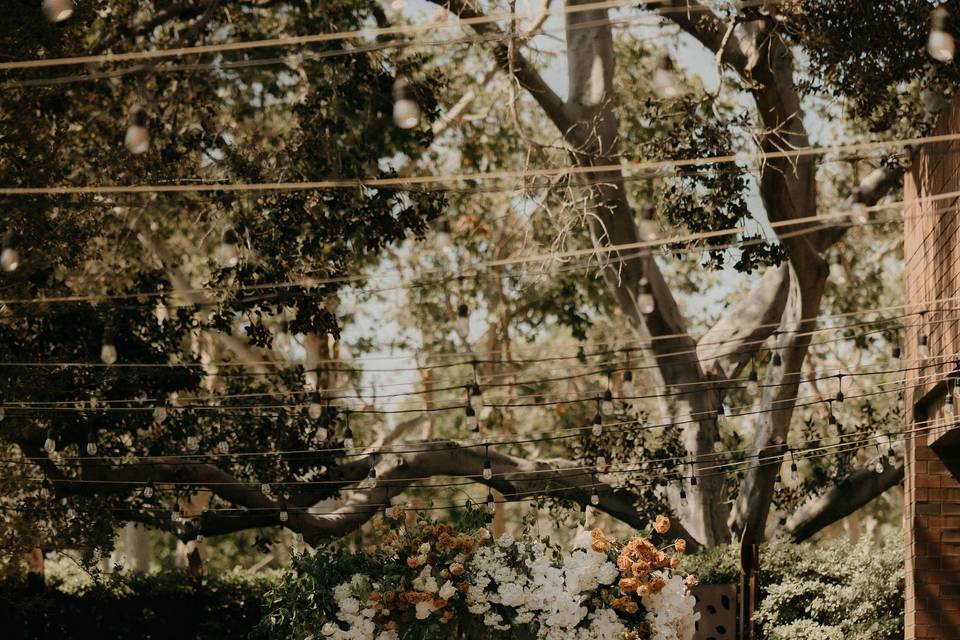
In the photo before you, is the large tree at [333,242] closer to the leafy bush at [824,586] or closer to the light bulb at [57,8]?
the leafy bush at [824,586]

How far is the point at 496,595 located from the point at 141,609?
23.2ft

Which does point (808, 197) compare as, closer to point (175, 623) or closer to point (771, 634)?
point (771, 634)

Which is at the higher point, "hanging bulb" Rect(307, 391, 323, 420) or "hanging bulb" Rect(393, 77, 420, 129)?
"hanging bulb" Rect(307, 391, 323, 420)

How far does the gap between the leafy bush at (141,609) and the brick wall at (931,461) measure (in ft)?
20.4

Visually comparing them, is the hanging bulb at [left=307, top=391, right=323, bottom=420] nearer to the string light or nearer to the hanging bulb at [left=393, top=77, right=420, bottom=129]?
the string light

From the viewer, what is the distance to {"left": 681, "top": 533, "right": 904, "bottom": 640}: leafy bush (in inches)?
366

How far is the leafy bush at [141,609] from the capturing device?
1153cm

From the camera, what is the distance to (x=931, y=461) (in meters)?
8.22

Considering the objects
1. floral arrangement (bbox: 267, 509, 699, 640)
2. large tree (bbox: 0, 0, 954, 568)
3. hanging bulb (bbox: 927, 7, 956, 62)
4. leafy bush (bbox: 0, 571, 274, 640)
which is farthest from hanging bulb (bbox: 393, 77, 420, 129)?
leafy bush (bbox: 0, 571, 274, 640)

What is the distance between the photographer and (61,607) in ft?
38.6

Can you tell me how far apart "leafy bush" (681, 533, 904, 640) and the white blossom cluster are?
131 inches

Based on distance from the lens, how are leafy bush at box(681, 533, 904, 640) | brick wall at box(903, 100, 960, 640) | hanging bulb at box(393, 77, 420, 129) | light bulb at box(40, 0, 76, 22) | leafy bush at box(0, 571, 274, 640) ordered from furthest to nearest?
leafy bush at box(0, 571, 274, 640)
leafy bush at box(681, 533, 904, 640)
brick wall at box(903, 100, 960, 640)
light bulb at box(40, 0, 76, 22)
hanging bulb at box(393, 77, 420, 129)

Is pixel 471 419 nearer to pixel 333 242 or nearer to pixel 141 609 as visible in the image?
pixel 333 242

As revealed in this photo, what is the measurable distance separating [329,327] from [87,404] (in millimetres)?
2382
